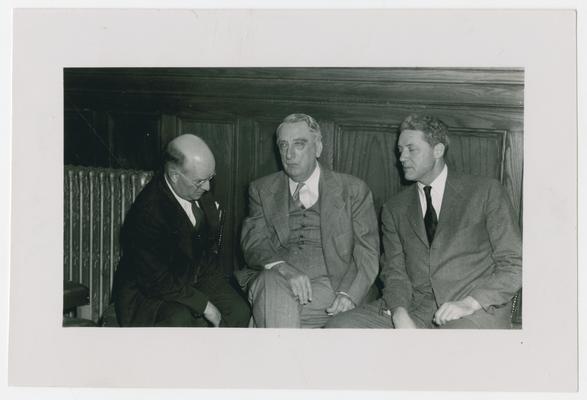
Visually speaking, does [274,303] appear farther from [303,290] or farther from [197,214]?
[197,214]

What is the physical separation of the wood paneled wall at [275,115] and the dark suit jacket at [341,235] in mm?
312

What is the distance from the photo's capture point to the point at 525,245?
8.27ft

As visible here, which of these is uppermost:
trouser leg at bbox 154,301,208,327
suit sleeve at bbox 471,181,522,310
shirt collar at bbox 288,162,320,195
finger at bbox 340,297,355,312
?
shirt collar at bbox 288,162,320,195

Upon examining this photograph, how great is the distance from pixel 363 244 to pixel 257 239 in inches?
17.1

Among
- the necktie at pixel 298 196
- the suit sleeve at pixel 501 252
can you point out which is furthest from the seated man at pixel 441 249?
the necktie at pixel 298 196

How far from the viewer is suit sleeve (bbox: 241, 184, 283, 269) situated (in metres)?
2.78

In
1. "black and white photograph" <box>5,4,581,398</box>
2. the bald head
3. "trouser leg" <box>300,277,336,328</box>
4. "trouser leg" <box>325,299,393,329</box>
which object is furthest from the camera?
the bald head

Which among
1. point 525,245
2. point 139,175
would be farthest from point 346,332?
point 139,175

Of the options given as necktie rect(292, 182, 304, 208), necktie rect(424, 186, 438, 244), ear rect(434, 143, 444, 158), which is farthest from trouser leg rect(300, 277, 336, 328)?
ear rect(434, 143, 444, 158)

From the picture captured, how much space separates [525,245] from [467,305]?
307 mm

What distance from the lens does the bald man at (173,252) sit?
270 cm

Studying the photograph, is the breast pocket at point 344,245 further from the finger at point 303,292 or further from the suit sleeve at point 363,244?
the finger at point 303,292

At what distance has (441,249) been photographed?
266 centimetres

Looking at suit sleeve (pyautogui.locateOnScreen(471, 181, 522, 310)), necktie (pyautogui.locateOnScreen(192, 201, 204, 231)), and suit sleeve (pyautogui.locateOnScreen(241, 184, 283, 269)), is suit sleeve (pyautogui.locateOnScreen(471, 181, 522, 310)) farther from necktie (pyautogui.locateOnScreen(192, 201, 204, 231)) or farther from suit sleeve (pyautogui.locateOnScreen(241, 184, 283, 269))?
necktie (pyautogui.locateOnScreen(192, 201, 204, 231))
